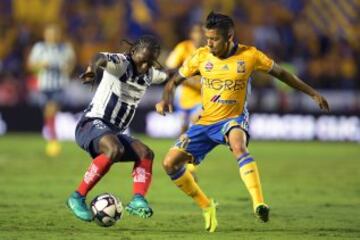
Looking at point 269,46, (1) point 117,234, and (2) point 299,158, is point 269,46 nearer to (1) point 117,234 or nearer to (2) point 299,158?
(2) point 299,158

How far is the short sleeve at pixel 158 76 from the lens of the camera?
9.22m

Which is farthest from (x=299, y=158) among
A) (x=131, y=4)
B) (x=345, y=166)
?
(x=131, y=4)

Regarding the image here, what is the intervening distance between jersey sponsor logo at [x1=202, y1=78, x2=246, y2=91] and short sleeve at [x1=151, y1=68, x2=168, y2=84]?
74cm

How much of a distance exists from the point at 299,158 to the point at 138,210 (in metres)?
10.1

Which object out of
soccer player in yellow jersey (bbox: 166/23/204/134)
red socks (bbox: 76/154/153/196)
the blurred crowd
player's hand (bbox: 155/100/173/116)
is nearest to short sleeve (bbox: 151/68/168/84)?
player's hand (bbox: 155/100/173/116)

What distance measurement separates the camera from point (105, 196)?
8289 mm

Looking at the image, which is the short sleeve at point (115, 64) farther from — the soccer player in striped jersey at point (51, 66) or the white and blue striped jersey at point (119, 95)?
the soccer player in striped jersey at point (51, 66)

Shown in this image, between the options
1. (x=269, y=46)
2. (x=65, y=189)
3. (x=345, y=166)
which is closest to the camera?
(x=65, y=189)

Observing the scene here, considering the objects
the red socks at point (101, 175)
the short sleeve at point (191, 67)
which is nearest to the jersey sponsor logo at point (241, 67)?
the short sleeve at point (191, 67)

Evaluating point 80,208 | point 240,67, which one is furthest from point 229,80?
point 80,208

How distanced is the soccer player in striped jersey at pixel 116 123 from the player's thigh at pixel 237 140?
0.84 metres

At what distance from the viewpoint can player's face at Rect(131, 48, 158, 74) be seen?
28.3 feet

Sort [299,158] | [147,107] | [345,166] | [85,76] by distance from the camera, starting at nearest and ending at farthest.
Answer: [85,76] < [345,166] < [299,158] < [147,107]

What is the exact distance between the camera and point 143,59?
28.4 feet
